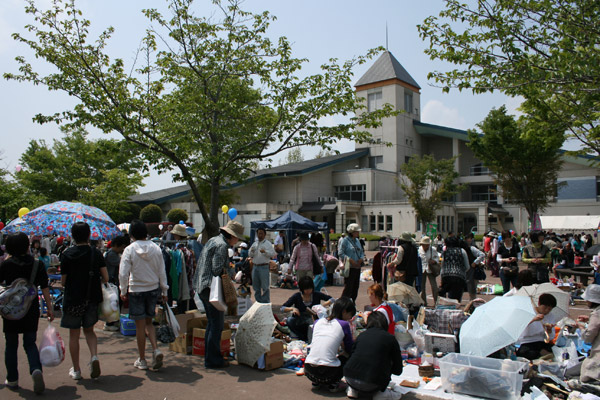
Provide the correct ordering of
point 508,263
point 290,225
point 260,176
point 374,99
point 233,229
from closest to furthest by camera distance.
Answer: point 233,229, point 508,263, point 290,225, point 260,176, point 374,99

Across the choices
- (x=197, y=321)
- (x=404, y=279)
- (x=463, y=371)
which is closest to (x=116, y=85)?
(x=197, y=321)

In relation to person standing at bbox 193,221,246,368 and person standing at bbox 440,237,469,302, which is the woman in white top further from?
person standing at bbox 440,237,469,302

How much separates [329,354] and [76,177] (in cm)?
3606

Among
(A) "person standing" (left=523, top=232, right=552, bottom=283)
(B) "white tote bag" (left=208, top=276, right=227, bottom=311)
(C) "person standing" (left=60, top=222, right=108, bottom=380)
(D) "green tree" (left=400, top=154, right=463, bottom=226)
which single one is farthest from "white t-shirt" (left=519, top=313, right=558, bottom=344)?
(D) "green tree" (left=400, top=154, right=463, bottom=226)

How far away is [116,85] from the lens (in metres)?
8.95

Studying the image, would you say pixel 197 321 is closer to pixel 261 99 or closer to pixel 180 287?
pixel 180 287

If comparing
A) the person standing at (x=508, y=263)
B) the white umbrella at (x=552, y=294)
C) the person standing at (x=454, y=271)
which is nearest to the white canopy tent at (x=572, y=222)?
the person standing at (x=508, y=263)

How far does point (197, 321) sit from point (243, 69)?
19.1 ft

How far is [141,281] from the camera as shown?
5.51 meters

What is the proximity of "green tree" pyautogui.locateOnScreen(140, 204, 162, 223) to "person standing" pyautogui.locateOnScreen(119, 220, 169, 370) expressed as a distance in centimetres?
2824

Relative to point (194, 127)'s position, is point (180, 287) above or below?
below

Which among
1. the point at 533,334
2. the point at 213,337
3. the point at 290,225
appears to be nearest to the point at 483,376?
the point at 533,334

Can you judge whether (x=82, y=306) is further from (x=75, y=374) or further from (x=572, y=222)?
(x=572, y=222)

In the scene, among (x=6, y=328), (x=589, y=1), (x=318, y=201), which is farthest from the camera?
(x=318, y=201)
